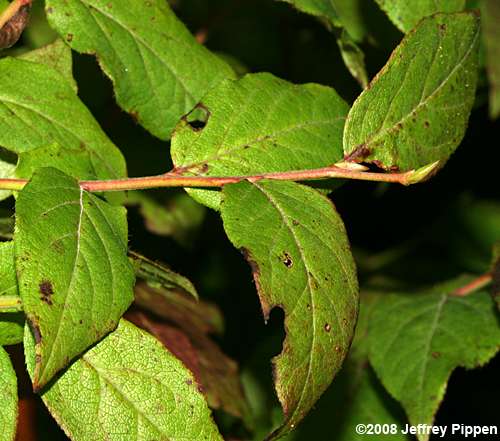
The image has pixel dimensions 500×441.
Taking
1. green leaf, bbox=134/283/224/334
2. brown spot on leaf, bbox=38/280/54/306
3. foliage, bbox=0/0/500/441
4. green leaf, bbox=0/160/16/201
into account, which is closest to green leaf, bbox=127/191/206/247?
foliage, bbox=0/0/500/441

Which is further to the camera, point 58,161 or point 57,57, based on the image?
point 57,57

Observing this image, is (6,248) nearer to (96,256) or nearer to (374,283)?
A: (96,256)

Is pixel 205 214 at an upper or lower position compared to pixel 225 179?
lower

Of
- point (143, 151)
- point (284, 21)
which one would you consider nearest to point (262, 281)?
point (143, 151)

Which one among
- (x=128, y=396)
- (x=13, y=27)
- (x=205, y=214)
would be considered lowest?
(x=205, y=214)

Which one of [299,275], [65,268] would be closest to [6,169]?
[65,268]

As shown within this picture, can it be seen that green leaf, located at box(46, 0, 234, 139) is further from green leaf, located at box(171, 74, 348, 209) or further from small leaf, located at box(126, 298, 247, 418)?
small leaf, located at box(126, 298, 247, 418)

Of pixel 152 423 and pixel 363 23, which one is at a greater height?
pixel 363 23

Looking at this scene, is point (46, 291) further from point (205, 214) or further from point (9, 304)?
point (205, 214)
